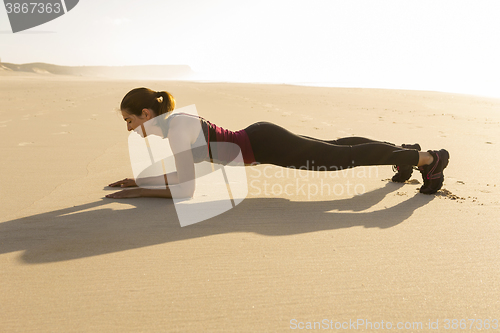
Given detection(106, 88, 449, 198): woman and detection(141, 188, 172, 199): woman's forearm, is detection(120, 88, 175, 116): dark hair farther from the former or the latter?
detection(141, 188, 172, 199): woman's forearm

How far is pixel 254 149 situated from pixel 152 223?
848mm

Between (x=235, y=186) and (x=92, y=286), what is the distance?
1.45m

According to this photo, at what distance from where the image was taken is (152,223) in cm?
190

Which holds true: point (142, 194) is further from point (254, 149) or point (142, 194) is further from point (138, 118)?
point (254, 149)

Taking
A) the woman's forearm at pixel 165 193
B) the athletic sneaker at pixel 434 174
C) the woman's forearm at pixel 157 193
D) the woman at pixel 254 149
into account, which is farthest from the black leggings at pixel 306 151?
the woman's forearm at pixel 157 193

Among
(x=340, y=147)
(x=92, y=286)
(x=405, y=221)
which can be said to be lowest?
(x=405, y=221)

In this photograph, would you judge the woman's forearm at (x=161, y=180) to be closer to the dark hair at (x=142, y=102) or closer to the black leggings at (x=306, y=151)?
the dark hair at (x=142, y=102)

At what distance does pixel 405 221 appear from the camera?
6.47ft

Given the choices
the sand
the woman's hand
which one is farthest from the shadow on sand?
the woman's hand

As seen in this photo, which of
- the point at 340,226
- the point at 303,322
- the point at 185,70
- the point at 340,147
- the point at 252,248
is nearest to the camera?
the point at 303,322

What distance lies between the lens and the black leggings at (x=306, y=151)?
7.55ft

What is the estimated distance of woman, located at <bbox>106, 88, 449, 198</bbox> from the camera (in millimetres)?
2154

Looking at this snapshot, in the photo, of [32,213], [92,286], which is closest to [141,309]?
[92,286]

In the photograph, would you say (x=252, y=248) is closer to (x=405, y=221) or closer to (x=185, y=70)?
(x=405, y=221)
